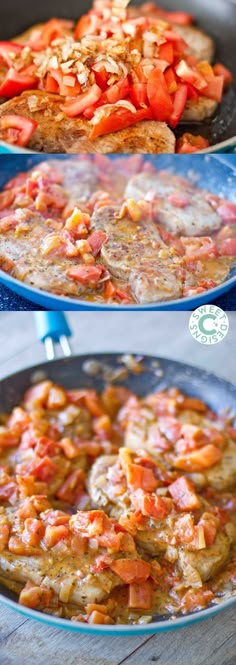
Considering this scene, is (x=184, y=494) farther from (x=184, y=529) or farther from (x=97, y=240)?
(x=97, y=240)

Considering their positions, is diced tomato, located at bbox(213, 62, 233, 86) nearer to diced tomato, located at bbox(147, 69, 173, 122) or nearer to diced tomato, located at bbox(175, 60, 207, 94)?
diced tomato, located at bbox(175, 60, 207, 94)

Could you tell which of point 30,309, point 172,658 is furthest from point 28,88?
point 172,658

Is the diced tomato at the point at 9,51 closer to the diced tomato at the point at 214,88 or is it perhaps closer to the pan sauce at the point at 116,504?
the diced tomato at the point at 214,88

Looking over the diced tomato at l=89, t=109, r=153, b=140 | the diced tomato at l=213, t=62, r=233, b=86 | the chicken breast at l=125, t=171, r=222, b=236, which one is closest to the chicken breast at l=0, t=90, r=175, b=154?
the diced tomato at l=89, t=109, r=153, b=140

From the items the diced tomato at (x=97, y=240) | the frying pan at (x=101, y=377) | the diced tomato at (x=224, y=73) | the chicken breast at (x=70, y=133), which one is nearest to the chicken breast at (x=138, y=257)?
the diced tomato at (x=97, y=240)

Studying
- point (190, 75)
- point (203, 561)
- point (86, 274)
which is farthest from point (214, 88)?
point (203, 561)
